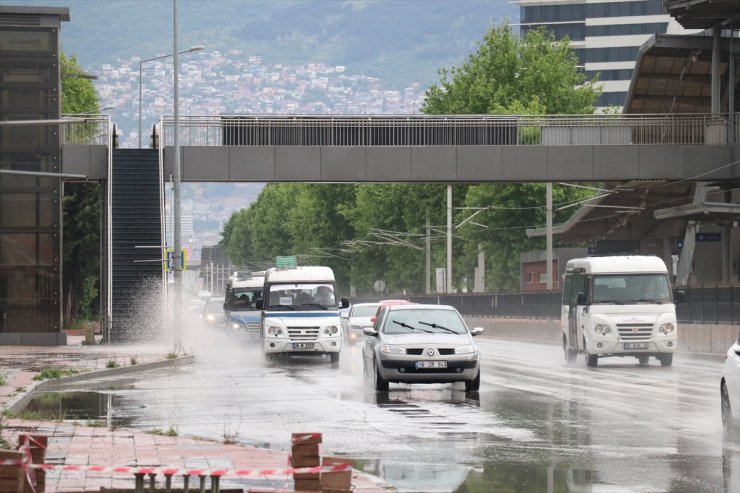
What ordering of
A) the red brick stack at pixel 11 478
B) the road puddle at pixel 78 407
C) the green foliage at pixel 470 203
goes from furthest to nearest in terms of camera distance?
the green foliage at pixel 470 203 → the road puddle at pixel 78 407 → the red brick stack at pixel 11 478

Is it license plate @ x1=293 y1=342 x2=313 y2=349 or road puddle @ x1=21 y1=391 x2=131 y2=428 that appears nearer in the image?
road puddle @ x1=21 y1=391 x2=131 y2=428

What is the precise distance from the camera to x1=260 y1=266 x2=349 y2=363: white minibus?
123 ft

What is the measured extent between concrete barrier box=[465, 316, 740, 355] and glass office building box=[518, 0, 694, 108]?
9370 centimetres

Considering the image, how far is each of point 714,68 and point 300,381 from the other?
31797 mm

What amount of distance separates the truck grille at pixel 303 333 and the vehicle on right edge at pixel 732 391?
66.7 ft

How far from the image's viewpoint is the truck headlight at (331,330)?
37625mm

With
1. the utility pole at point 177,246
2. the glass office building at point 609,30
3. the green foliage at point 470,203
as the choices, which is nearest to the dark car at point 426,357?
the utility pole at point 177,246

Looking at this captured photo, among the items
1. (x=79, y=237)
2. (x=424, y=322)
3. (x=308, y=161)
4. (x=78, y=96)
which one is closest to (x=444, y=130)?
(x=308, y=161)

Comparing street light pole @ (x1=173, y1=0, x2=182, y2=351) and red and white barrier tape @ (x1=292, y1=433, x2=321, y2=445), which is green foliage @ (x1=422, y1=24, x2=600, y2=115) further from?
red and white barrier tape @ (x1=292, y1=433, x2=321, y2=445)

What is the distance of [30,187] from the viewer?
51406mm

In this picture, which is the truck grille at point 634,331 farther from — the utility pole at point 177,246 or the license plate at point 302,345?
the utility pole at point 177,246

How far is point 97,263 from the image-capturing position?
239ft

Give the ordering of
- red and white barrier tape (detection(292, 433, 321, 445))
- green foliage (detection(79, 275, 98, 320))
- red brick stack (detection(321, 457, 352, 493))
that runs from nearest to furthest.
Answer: red brick stack (detection(321, 457, 352, 493)), red and white barrier tape (detection(292, 433, 321, 445)), green foliage (detection(79, 275, 98, 320))

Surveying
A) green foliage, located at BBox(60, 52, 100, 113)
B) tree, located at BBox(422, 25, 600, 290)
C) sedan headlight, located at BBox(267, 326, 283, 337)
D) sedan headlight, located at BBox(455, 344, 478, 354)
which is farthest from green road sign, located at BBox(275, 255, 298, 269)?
green foliage, located at BBox(60, 52, 100, 113)
